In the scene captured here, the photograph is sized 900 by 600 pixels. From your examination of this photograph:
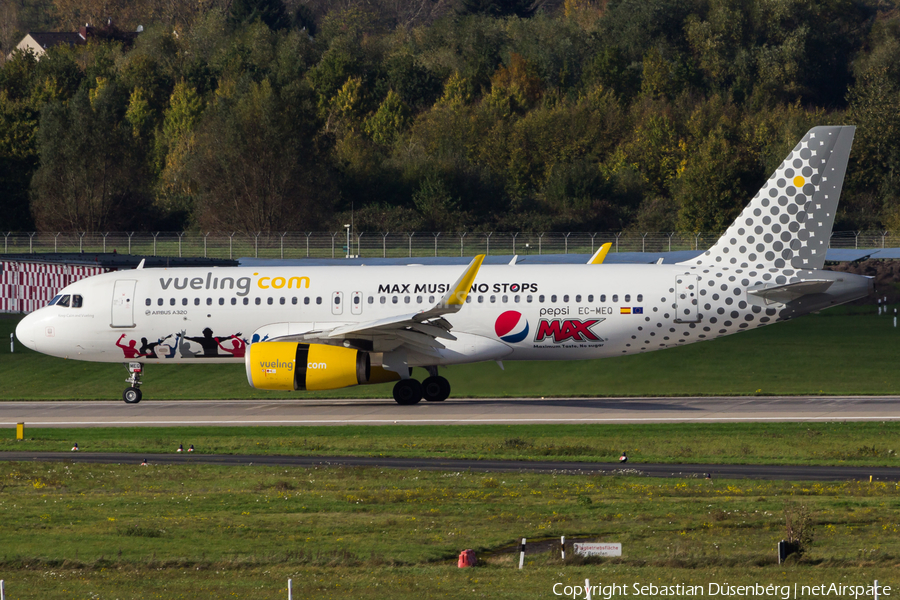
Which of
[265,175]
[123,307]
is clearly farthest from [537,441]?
[265,175]

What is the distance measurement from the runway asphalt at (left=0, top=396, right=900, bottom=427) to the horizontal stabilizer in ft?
10.2

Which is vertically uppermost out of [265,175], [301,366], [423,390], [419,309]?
[265,175]

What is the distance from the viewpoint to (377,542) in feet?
51.2

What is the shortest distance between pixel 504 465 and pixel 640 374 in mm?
15005

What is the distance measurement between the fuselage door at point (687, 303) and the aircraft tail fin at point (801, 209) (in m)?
1.26

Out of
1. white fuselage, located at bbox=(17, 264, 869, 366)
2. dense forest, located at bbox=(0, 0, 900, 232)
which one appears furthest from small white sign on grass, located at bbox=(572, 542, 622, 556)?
dense forest, located at bbox=(0, 0, 900, 232)

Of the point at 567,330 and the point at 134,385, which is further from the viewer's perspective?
the point at 134,385

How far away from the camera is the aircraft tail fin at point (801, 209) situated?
31.3 meters

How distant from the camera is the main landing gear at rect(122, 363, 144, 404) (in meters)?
34.4

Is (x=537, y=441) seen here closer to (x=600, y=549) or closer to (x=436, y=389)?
(x=436, y=389)

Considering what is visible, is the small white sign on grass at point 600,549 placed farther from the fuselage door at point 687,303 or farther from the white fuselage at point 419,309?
the fuselage door at point 687,303

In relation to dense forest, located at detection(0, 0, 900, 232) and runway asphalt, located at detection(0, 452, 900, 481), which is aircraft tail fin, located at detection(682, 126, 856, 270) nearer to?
runway asphalt, located at detection(0, 452, 900, 481)

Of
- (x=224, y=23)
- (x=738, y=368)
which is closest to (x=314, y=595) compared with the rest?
(x=738, y=368)

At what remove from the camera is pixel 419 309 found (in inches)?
1267
